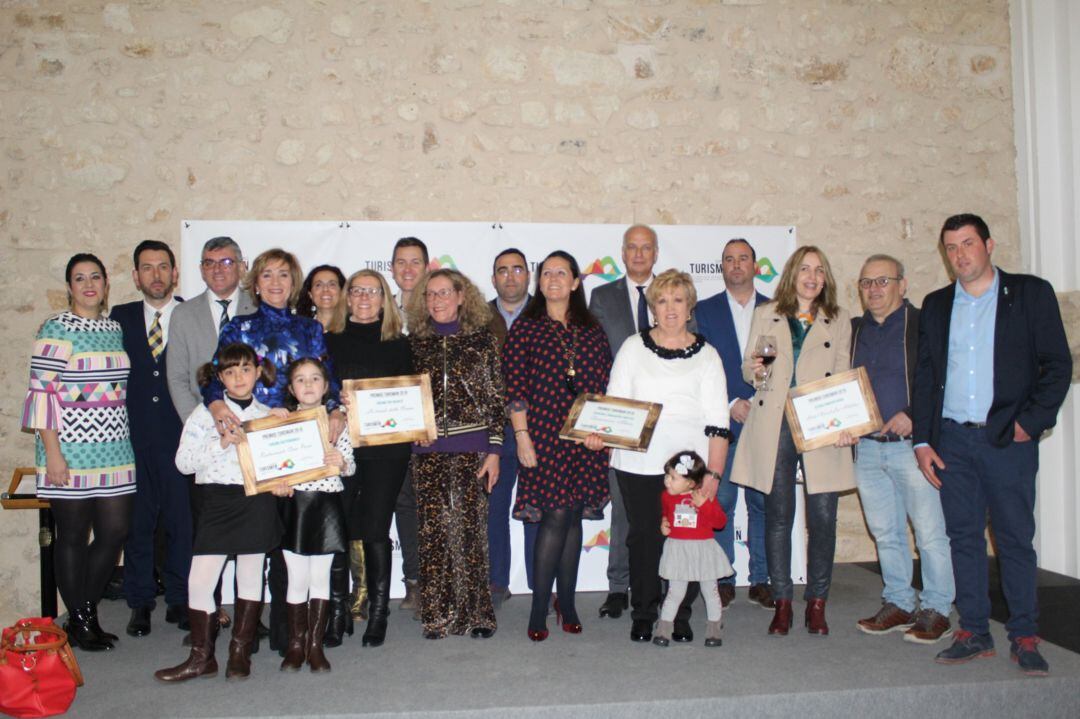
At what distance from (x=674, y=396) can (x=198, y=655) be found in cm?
211

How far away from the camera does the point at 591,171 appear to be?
4.96 m

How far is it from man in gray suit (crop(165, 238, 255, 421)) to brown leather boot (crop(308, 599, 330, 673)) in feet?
3.47

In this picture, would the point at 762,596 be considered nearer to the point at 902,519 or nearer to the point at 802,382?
the point at 902,519

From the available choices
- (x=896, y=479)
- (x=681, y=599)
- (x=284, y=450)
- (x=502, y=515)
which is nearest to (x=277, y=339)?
(x=284, y=450)

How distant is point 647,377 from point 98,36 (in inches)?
145

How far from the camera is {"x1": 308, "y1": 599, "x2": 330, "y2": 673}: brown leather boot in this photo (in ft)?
10.4

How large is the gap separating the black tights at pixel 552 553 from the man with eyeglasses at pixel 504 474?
39cm

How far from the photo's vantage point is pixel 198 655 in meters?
3.09

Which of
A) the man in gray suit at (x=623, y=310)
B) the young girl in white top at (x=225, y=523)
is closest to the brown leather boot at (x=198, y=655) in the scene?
the young girl in white top at (x=225, y=523)

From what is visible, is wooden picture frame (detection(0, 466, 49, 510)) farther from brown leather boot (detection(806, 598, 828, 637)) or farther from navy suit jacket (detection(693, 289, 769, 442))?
brown leather boot (detection(806, 598, 828, 637))

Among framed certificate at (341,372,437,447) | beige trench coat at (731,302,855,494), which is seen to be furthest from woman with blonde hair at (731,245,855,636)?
framed certificate at (341,372,437,447)

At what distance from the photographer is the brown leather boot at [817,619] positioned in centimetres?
361

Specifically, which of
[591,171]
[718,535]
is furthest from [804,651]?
[591,171]

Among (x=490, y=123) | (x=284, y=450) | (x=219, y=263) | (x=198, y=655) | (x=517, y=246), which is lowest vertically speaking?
(x=198, y=655)
